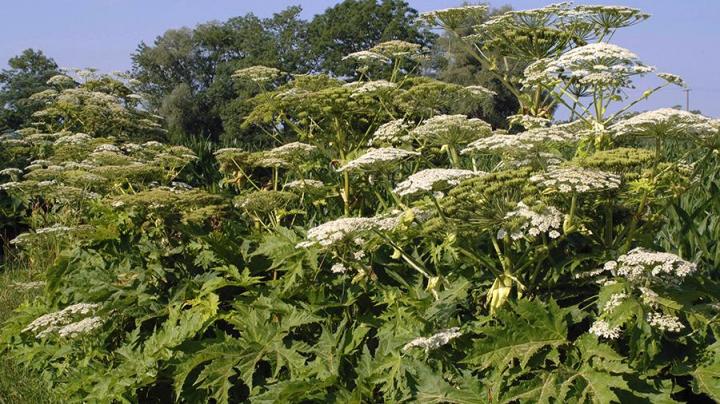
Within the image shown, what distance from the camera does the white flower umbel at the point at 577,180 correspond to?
335cm

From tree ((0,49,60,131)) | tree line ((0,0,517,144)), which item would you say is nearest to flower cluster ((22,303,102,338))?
tree ((0,49,60,131))

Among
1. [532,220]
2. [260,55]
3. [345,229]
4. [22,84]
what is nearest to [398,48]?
[345,229]

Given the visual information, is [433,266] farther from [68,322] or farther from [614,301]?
[68,322]

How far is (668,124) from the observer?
12.1 ft

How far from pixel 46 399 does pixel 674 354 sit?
4.32 meters

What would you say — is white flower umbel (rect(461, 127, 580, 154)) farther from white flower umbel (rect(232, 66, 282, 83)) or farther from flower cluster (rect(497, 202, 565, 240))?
white flower umbel (rect(232, 66, 282, 83))

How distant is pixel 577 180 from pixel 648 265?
1.97ft

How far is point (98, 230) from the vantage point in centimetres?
625

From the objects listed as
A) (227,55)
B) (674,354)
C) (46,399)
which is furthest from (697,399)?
(227,55)

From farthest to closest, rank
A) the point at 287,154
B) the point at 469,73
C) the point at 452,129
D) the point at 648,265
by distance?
the point at 469,73 → the point at 287,154 → the point at 452,129 → the point at 648,265

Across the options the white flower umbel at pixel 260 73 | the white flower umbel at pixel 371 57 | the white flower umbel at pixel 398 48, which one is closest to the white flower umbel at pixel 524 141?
the white flower umbel at pixel 371 57

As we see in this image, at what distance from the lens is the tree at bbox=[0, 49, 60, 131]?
20.4 m

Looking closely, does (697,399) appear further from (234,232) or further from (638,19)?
(234,232)

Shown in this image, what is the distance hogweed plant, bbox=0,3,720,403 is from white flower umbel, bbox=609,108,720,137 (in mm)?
15
